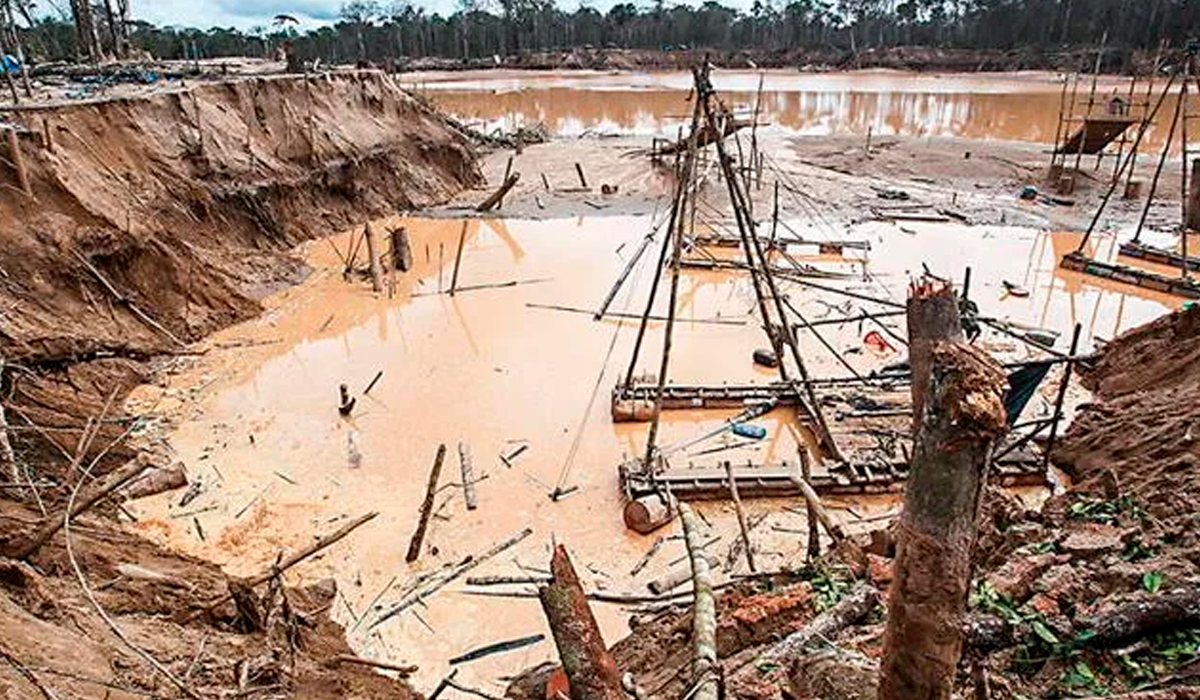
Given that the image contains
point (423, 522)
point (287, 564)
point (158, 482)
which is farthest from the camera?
point (158, 482)

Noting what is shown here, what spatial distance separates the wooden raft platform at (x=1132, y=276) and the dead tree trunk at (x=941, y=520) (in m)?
16.1

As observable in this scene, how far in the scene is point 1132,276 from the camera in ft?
51.7

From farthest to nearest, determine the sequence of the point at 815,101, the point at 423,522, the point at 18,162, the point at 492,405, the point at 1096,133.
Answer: the point at 815,101, the point at 1096,133, the point at 18,162, the point at 492,405, the point at 423,522

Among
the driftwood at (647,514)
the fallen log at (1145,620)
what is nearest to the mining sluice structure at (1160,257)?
the driftwood at (647,514)

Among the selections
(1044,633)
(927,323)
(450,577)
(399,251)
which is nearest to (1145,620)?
(1044,633)

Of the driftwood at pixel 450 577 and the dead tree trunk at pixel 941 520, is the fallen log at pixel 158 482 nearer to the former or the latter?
the driftwood at pixel 450 577

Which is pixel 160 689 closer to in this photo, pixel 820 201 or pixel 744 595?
pixel 744 595

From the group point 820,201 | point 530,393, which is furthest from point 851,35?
point 530,393

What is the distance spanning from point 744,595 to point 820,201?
19.2 metres

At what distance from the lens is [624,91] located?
54000 millimetres

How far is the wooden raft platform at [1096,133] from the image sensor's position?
2228cm

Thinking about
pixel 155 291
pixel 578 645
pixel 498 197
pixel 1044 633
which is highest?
pixel 578 645

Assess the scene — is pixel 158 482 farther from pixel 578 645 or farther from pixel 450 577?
pixel 578 645

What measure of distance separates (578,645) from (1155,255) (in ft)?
63.1
